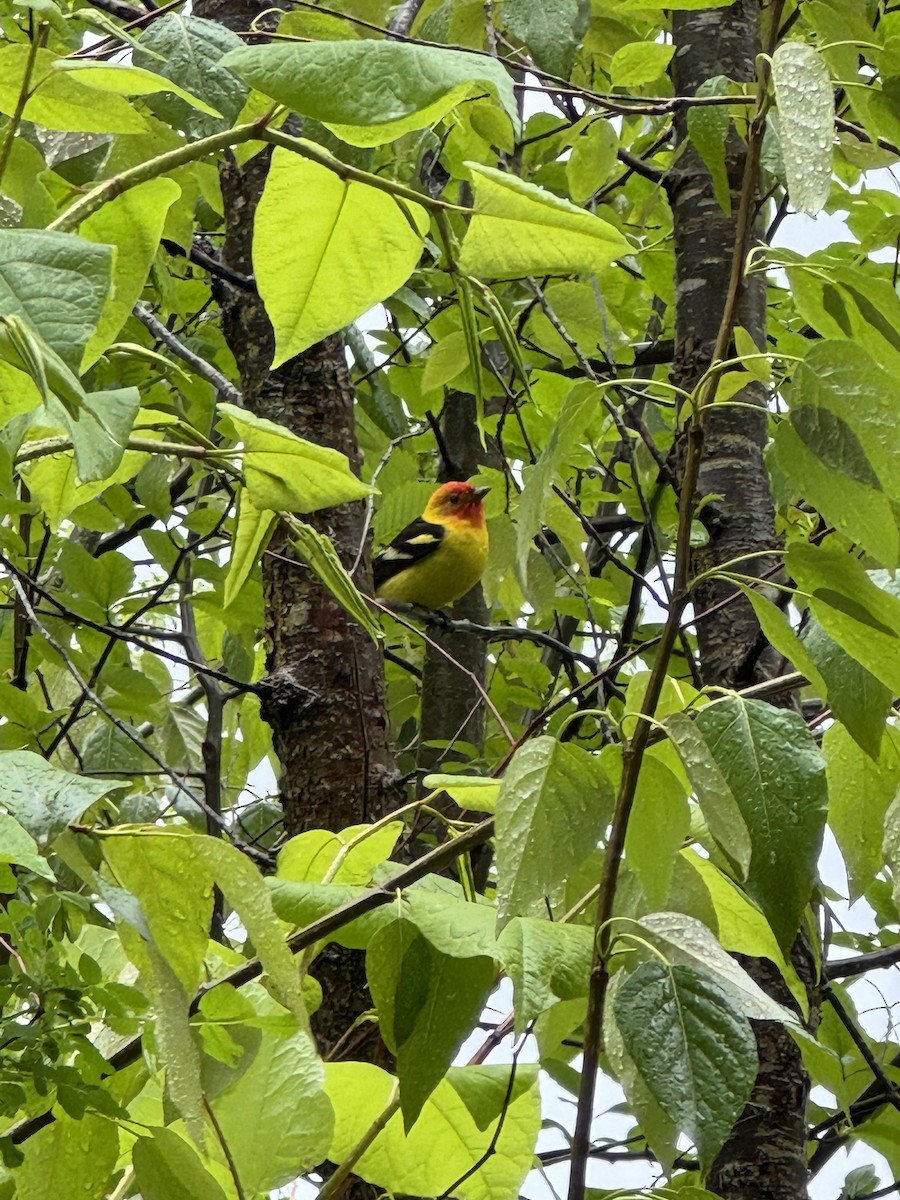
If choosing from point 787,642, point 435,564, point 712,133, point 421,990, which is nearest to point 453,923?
point 421,990

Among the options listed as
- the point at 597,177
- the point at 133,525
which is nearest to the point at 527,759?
the point at 597,177

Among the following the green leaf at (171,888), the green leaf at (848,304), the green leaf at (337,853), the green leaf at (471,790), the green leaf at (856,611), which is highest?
the green leaf at (848,304)

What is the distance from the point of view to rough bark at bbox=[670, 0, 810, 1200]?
1.75 m

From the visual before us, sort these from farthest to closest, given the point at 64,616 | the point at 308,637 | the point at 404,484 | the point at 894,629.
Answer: the point at 404,484, the point at 64,616, the point at 308,637, the point at 894,629

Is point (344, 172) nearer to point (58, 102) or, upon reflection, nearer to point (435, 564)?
point (58, 102)

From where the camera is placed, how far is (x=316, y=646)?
1756 mm

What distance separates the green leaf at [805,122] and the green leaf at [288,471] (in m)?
0.29

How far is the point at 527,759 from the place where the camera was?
0.75 metres

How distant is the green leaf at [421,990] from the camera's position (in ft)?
2.37

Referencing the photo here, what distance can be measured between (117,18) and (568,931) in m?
1.29

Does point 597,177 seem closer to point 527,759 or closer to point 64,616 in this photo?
point 64,616

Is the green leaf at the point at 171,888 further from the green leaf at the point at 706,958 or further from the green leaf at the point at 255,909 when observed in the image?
the green leaf at the point at 706,958

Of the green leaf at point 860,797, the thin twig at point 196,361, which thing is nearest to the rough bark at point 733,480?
the thin twig at point 196,361

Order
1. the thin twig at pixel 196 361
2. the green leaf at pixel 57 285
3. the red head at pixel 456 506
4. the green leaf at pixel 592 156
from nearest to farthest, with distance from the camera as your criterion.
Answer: the green leaf at pixel 57 285 < the thin twig at pixel 196 361 < the green leaf at pixel 592 156 < the red head at pixel 456 506
